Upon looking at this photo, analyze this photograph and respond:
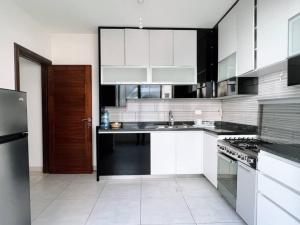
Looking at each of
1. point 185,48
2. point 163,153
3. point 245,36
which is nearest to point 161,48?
point 185,48

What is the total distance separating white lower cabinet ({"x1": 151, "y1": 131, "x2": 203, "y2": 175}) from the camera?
11.8 ft

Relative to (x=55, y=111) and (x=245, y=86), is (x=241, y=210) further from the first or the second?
(x=55, y=111)

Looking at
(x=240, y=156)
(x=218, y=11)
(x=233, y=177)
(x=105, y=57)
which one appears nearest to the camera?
(x=240, y=156)

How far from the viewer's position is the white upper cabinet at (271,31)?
6.23 feet

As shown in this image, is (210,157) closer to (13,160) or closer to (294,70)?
(294,70)

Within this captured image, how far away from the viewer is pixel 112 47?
3717 mm

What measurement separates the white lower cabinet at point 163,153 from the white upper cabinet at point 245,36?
1524 millimetres

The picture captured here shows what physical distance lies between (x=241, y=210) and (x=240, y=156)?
555 millimetres

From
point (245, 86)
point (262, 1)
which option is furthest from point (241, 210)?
point (262, 1)

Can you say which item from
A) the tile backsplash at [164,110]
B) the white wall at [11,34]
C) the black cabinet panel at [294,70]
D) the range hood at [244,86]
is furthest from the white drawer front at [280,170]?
the white wall at [11,34]

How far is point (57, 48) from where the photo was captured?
408cm

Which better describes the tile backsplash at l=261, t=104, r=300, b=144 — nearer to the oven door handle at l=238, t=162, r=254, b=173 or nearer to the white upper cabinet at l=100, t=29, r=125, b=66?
the oven door handle at l=238, t=162, r=254, b=173

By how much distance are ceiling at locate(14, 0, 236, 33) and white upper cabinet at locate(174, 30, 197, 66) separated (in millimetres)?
152

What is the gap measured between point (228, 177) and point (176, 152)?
47.7 inches
